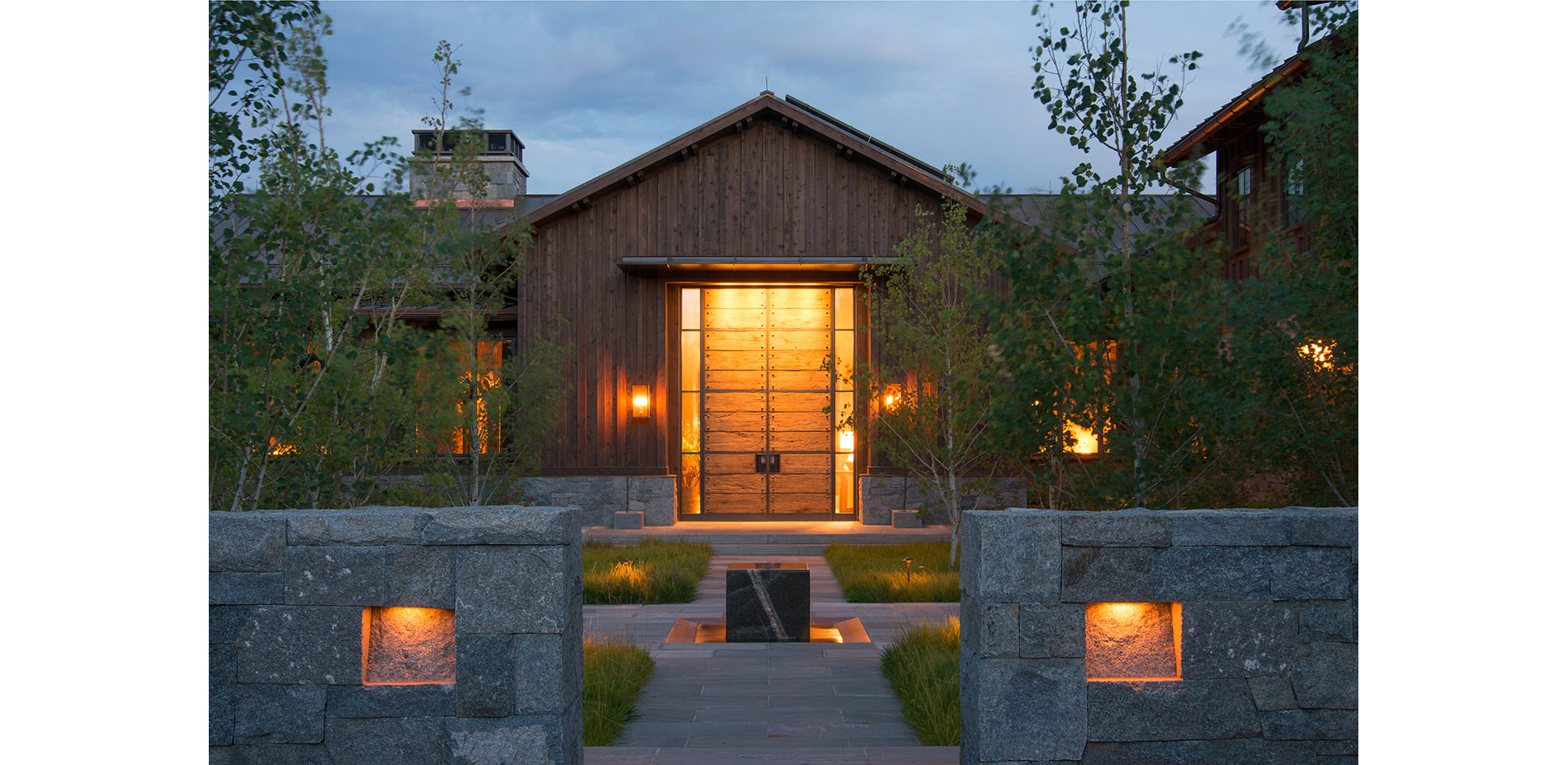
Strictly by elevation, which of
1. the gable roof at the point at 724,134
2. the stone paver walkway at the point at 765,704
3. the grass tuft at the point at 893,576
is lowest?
the grass tuft at the point at 893,576

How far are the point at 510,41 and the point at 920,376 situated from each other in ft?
23.4

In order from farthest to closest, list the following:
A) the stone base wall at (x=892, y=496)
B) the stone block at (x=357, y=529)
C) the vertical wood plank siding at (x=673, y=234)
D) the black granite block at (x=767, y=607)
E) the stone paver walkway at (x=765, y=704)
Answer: the vertical wood plank siding at (x=673, y=234)
the stone base wall at (x=892, y=496)
the black granite block at (x=767, y=607)
the stone paver walkway at (x=765, y=704)
the stone block at (x=357, y=529)

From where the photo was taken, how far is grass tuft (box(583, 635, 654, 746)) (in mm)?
5094

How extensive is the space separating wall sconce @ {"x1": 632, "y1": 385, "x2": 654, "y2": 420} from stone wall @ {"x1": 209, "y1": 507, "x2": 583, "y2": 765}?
11.6 meters

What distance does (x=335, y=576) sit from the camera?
3805 mm

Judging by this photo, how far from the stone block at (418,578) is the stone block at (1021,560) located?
221 centimetres

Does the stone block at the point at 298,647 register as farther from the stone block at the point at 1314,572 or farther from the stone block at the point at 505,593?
the stone block at the point at 1314,572

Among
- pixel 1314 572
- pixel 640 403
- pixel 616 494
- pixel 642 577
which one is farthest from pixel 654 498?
pixel 1314 572

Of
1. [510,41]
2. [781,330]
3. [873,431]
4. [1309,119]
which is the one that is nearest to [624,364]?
[781,330]

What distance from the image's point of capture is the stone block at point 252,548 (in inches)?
151

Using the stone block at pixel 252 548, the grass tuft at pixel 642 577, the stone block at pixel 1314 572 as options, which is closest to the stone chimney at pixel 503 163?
the grass tuft at pixel 642 577

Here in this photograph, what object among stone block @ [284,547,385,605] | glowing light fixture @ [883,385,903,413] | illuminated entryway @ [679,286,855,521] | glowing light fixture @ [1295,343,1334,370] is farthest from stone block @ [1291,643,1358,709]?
illuminated entryway @ [679,286,855,521]

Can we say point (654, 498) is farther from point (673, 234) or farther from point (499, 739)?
point (499, 739)

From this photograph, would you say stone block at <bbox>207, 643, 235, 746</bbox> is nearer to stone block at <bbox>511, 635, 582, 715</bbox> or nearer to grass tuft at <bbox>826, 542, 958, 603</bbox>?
stone block at <bbox>511, 635, 582, 715</bbox>
